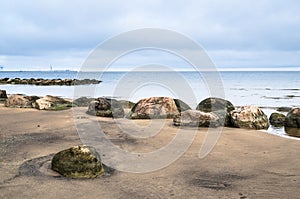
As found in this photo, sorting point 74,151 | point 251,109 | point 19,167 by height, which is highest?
point 251,109

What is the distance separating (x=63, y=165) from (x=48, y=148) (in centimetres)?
168

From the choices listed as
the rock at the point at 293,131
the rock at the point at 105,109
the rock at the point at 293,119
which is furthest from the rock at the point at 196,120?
the rock at the point at 293,119

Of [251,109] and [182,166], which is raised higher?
[251,109]

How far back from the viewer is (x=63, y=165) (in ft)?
15.8

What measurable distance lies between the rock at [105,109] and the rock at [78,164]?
6476 millimetres

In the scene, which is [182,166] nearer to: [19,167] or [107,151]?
[107,151]

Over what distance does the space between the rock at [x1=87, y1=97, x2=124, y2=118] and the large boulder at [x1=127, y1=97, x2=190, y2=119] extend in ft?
1.59

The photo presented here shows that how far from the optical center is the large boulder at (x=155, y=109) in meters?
11.1

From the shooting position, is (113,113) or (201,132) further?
(113,113)

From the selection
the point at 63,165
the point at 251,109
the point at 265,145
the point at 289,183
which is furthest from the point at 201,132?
the point at 63,165

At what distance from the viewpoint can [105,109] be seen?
1199cm

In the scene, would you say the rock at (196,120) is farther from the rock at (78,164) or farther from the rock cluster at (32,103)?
the rock cluster at (32,103)

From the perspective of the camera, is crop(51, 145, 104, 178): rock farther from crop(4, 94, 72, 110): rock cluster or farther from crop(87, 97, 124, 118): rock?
crop(4, 94, 72, 110): rock cluster

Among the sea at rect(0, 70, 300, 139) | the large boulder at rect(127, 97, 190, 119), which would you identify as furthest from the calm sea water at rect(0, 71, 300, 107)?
the large boulder at rect(127, 97, 190, 119)
